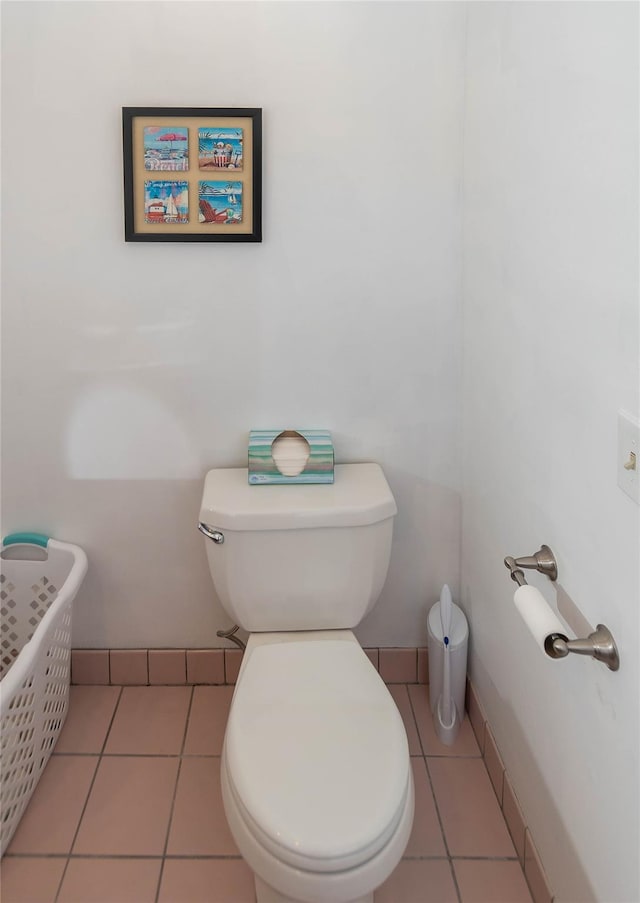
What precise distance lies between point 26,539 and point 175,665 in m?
0.53

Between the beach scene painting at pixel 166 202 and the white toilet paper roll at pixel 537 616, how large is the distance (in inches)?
47.1

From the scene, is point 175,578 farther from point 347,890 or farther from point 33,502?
point 347,890

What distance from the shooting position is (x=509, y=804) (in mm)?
1736

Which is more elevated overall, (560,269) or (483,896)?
(560,269)

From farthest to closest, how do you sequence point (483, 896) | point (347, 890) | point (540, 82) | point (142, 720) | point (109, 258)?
point (142, 720) < point (109, 258) < point (483, 896) < point (540, 82) < point (347, 890)

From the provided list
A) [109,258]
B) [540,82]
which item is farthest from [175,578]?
[540,82]

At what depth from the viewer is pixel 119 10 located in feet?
5.98

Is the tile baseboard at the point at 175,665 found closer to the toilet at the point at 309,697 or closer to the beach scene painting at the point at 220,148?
the toilet at the point at 309,697

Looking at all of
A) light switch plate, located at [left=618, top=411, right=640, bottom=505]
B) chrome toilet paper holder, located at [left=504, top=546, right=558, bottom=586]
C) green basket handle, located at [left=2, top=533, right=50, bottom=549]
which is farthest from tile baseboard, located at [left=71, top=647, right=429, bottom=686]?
light switch plate, located at [left=618, top=411, right=640, bottom=505]

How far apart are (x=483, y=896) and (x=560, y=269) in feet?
4.01

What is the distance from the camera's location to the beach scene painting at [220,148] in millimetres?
1863

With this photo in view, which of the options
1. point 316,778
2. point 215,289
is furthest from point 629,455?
point 215,289

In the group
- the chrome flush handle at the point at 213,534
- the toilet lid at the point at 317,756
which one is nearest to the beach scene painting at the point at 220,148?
the chrome flush handle at the point at 213,534

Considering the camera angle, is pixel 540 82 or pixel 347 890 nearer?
pixel 347 890
